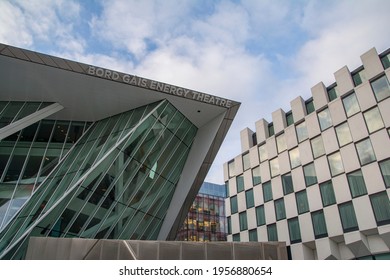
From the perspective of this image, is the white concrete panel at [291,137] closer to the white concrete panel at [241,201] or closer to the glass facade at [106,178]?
the white concrete panel at [241,201]

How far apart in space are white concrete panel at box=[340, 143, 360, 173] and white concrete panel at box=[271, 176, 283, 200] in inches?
329

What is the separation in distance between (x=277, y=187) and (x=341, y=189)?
8.47 m

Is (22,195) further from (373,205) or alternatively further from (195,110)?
(373,205)

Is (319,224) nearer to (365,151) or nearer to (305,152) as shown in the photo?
(305,152)

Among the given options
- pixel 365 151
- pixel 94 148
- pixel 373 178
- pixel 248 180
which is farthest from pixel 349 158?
pixel 94 148

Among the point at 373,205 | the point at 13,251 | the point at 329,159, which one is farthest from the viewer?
the point at 329,159

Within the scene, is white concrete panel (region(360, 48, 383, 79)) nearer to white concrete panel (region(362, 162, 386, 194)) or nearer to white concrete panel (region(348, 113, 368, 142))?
white concrete panel (region(348, 113, 368, 142))

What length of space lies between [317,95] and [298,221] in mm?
13460

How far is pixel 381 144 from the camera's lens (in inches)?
1031

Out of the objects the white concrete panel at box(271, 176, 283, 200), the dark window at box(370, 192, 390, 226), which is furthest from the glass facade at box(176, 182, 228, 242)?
the dark window at box(370, 192, 390, 226)

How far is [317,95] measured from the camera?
3422 centimetres

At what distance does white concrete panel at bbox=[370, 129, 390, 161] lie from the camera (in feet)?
84.5

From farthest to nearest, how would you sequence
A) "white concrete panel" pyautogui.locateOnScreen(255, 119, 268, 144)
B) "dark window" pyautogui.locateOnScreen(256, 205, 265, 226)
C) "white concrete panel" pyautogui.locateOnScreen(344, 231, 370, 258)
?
"white concrete panel" pyautogui.locateOnScreen(255, 119, 268, 144) → "dark window" pyautogui.locateOnScreen(256, 205, 265, 226) → "white concrete panel" pyautogui.locateOnScreen(344, 231, 370, 258)
